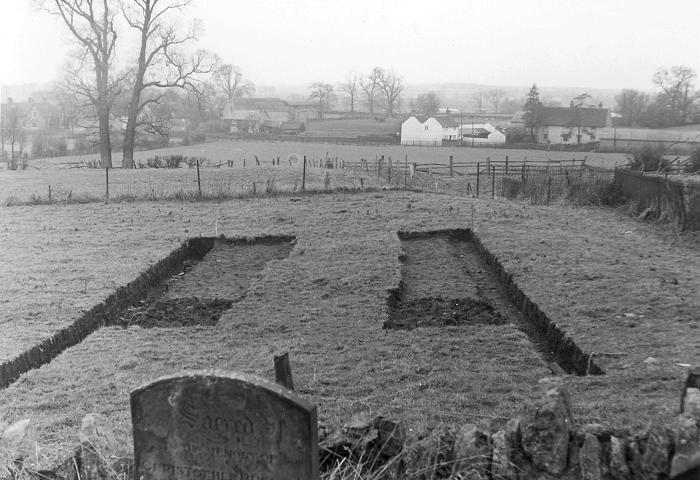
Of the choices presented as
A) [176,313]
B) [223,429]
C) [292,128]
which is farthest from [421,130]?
[223,429]

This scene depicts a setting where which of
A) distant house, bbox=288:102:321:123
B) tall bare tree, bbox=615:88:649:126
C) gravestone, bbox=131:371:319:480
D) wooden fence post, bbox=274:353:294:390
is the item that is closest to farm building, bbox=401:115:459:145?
tall bare tree, bbox=615:88:649:126

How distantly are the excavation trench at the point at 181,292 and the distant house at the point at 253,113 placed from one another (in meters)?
73.4

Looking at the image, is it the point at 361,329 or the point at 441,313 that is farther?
the point at 441,313

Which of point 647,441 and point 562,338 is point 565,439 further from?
point 562,338

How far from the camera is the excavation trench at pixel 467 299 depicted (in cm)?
888

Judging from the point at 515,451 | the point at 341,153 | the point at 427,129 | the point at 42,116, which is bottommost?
the point at 515,451

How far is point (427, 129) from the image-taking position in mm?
80375

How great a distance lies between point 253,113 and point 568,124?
48294mm

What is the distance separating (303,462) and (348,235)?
1278 centimetres

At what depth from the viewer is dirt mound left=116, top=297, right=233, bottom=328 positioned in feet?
33.0

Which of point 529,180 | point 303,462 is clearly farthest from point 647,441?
point 529,180

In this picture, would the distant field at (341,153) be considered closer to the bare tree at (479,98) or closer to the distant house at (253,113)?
the distant house at (253,113)

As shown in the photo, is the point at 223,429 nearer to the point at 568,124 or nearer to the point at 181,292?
the point at 181,292

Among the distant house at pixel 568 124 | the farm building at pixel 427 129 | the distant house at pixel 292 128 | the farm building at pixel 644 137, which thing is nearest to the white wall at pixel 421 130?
the farm building at pixel 427 129
